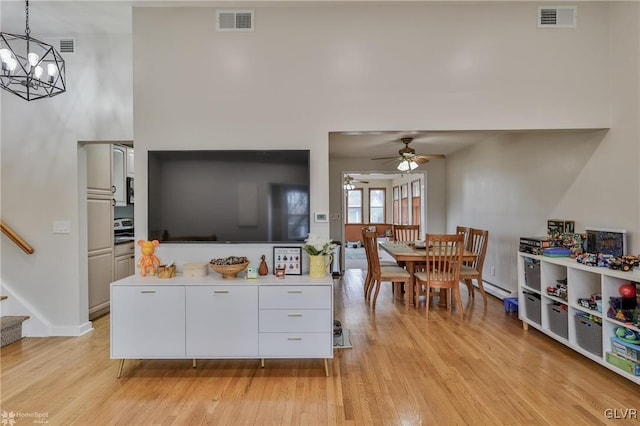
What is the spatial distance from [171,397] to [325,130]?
2335 millimetres

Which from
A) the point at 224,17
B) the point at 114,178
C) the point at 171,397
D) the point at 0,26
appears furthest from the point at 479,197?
the point at 0,26

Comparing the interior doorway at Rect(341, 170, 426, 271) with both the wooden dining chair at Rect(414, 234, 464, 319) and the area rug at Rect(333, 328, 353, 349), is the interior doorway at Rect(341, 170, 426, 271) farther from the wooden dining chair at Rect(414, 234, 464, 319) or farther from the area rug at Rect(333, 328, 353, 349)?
the area rug at Rect(333, 328, 353, 349)

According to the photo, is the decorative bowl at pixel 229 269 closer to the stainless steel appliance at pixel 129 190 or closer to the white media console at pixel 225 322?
the white media console at pixel 225 322

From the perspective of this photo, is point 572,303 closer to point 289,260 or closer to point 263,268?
point 289,260

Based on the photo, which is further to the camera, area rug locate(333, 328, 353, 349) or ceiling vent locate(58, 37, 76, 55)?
ceiling vent locate(58, 37, 76, 55)

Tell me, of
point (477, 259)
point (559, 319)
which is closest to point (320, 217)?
point (559, 319)

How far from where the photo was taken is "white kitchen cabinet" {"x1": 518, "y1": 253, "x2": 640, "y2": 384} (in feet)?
7.93

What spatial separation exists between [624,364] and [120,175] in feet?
18.1

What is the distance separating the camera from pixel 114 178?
443 cm

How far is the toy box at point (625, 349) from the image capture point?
222 centimetres

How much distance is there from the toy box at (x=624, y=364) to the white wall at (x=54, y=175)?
4536 mm

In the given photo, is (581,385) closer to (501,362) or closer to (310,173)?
(501,362)

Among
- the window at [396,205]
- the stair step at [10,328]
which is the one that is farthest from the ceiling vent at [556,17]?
the window at [396,205]

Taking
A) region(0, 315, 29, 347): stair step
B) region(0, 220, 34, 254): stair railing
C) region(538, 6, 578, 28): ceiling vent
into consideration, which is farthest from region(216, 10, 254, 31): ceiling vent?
region(0, 315, 29, 347): stair step
